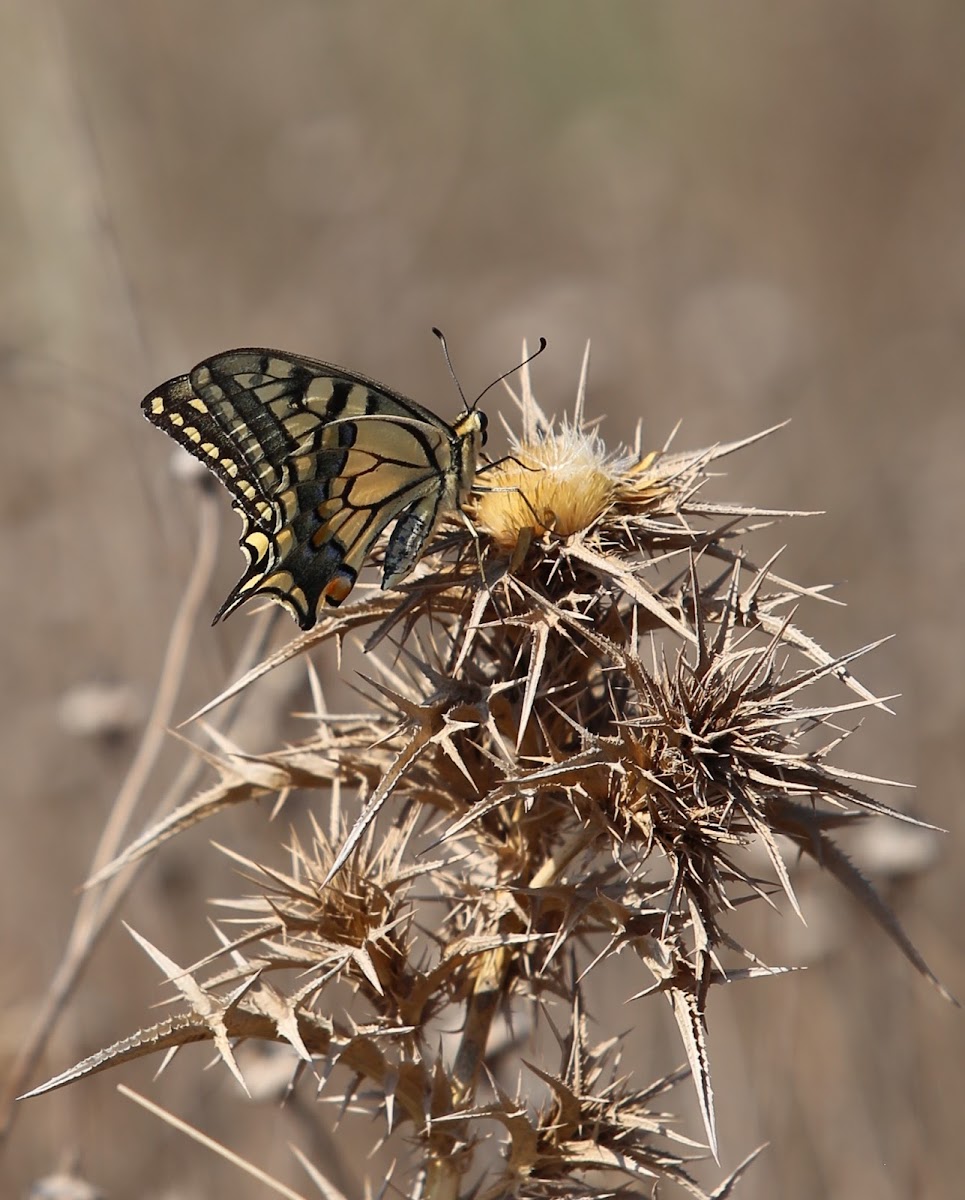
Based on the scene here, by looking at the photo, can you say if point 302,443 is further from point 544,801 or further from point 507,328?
point 507,328

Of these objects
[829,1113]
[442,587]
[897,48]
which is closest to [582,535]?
[442,587]

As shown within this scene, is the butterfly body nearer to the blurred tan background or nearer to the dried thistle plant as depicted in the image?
the dried thistle plant

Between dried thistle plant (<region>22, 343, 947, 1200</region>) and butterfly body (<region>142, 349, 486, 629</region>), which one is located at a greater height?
butterfly body (<region>142, 349, 486, 629</region>)

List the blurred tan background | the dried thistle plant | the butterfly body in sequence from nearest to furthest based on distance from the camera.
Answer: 1. the dried thistle plant
2. the butterfly body
3. the blurred tan background

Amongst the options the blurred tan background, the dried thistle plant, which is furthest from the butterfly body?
the blurred tan background

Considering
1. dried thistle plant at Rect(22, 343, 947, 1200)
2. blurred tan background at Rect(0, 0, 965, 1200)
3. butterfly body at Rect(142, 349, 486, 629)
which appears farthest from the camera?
blurred tan background at Rect(0, 0, 965, 1200)

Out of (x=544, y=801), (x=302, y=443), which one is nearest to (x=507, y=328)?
(x=302, y=443)

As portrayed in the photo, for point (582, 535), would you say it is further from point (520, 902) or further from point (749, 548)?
point (749, 548)
